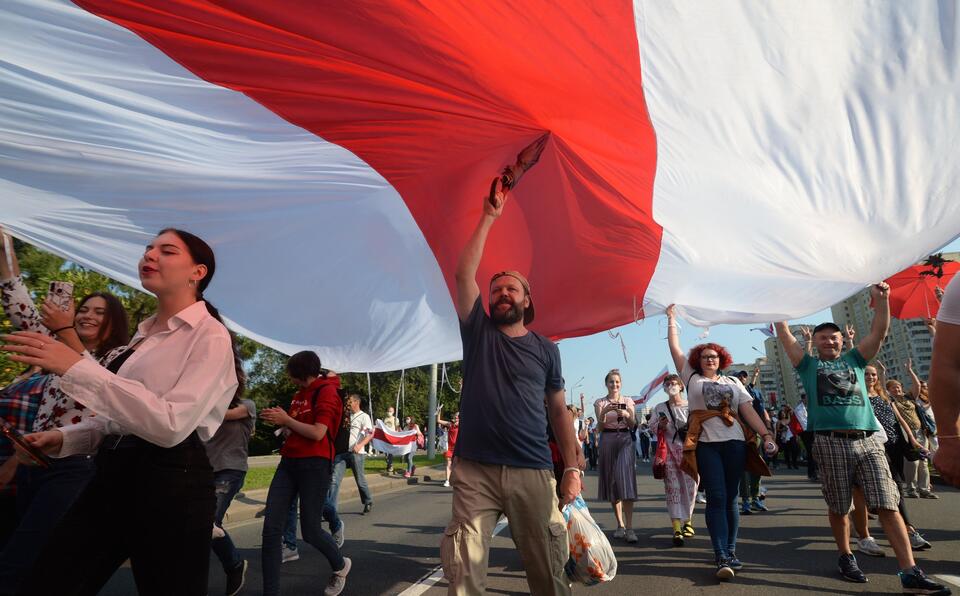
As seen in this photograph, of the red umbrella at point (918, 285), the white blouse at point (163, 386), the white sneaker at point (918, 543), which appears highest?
the red umbrella at point (918, 285)

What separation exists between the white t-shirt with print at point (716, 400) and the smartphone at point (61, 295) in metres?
4.37

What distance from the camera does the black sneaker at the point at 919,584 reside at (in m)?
3.72

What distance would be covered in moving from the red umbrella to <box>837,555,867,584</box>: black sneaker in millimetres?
3285

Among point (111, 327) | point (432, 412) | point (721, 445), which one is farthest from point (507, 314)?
point (432, 412)

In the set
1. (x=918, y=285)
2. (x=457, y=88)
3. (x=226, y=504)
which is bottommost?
(x=226, y=504)

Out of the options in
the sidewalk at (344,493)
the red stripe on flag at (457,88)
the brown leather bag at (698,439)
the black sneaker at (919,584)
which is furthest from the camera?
the sidewalk at (344,493)

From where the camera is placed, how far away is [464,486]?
9.07ft

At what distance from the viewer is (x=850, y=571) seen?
4367mm

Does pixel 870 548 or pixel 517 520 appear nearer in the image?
pixel 517 520

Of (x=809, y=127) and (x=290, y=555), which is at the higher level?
(x=809, y=127)

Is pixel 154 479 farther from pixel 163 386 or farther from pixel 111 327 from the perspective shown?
pixel 111 327

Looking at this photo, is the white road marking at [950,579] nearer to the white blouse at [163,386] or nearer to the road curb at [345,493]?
the white blouse at [163,386]

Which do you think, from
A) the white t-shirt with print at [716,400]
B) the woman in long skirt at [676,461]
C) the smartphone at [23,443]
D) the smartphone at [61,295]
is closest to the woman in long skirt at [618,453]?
the woman in long skirt at [676,461]

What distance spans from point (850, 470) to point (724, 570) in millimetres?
1174
